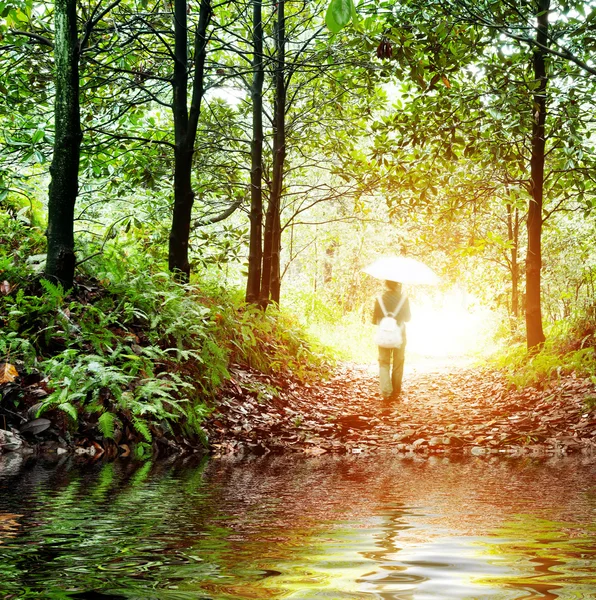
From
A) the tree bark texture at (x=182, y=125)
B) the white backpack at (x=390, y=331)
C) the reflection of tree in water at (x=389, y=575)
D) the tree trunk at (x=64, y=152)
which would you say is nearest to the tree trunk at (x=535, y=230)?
the white backpack at (x=390, y=331)

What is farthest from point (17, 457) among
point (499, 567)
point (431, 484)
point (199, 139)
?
point (199, 139)

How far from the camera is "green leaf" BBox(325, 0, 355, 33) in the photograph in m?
1.99

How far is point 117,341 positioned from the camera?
679 centimetres

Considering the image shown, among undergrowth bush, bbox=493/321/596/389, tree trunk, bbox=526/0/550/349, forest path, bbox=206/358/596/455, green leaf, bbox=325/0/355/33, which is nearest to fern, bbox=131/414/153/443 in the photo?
forest path, bbox=206/358/596/455

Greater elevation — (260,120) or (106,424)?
(260,120)

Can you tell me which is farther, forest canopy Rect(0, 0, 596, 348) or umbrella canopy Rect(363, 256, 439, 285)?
umbrella canopy Rect(363, 256, 439, 285)

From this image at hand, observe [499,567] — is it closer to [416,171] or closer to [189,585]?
[189,585]

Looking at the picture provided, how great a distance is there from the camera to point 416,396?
1132 centimetres

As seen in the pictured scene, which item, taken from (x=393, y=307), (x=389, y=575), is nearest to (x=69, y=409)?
(x=389, y=575)

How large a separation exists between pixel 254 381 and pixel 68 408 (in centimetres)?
447

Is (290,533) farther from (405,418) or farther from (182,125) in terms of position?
(182,125)

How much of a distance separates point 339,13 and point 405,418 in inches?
300

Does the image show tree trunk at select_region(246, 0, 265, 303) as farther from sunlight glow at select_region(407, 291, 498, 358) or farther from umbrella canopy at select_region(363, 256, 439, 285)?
sunlight glow at select_region(407, 291, 498, 358)

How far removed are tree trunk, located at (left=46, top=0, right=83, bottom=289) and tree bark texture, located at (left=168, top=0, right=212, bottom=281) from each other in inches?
80.4
